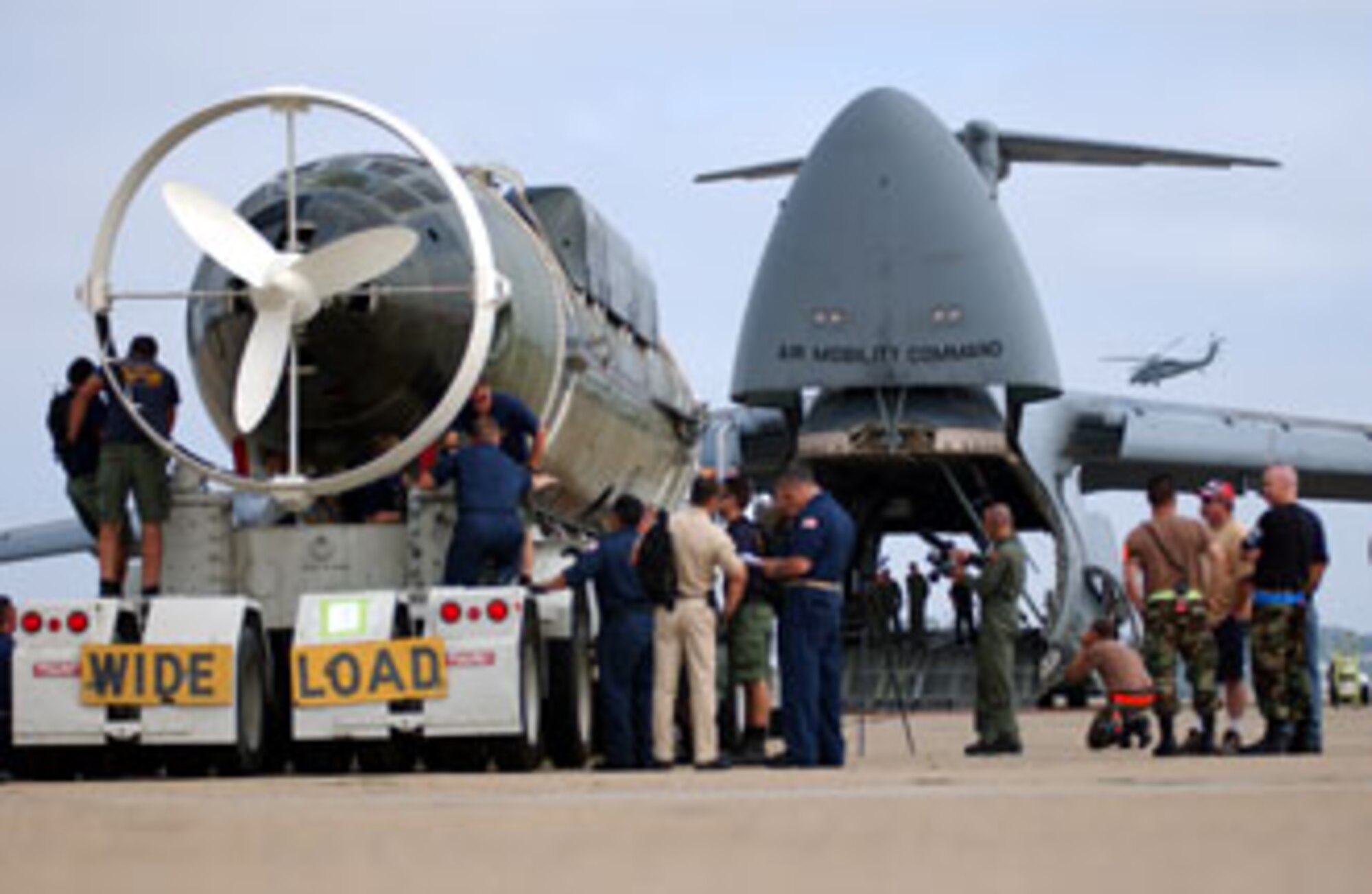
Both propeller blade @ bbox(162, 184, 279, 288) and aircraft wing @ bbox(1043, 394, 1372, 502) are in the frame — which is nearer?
propeller blade @ bbox(162, 184, 279, 288)

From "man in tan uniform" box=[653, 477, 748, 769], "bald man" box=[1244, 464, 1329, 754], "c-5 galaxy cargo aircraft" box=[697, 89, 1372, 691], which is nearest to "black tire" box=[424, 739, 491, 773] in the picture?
"man in tan uniform" box=[653, 477, 748, 769]

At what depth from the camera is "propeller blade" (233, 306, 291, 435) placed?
12.5 meters

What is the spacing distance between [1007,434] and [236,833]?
66.0ft

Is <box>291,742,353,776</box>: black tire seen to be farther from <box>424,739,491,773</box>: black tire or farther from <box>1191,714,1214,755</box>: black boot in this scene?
<box>1191,714,1214,755</box>: black boot

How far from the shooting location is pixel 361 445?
43.3ft

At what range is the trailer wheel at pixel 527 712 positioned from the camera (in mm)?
12211

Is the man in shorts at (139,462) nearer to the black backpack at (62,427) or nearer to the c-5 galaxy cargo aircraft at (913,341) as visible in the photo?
the black backpack at (62,427)

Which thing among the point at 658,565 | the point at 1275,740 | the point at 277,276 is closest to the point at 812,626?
the point at 658,565

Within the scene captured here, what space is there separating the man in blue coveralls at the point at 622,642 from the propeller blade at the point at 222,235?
2268mm

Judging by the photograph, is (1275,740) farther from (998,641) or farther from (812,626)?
(812,626)

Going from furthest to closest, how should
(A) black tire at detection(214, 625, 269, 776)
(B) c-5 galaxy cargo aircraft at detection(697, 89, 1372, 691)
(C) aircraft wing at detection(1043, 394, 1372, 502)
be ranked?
(C) aircraft wing at detection(1043, 394, 1372, 502) → (B) c-5 galaxy cargo aircraft at detection(697, 89, 1372, 691) → (A) black tire at detection(214, 625, 269, 776)

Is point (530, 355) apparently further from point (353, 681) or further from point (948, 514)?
point (948, 514)

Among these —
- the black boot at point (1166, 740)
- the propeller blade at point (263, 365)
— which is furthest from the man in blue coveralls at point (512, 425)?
the black boot at point (1166, 740)

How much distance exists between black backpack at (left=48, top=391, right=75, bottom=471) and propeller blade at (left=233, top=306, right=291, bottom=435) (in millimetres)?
1466
